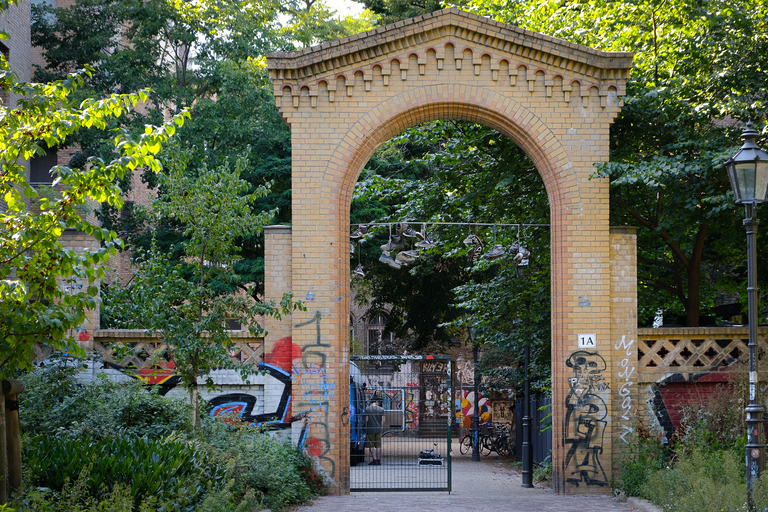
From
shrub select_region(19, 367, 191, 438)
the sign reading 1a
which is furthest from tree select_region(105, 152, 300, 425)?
the sign reading 1a

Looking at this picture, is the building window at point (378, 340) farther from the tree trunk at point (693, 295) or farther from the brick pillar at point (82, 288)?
the brick pillar at point (82, 288)

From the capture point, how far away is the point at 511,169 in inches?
625

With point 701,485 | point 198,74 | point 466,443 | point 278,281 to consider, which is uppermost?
point 198,74

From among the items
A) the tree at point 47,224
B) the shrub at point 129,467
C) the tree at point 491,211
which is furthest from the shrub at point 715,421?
the tree at point 47,224

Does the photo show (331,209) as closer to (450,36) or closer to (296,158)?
(296,158)

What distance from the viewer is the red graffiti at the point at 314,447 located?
12430 mm

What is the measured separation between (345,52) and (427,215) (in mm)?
5957

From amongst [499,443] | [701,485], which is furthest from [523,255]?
[499,443]

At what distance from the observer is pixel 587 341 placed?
41.1ft

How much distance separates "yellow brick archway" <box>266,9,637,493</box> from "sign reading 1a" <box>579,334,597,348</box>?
17mm

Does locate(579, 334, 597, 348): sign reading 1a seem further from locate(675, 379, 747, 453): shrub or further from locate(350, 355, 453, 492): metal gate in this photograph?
locate(350, 355, 453, 492): metal gate

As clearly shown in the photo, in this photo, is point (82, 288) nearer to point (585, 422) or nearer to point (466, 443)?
point (585, 422)

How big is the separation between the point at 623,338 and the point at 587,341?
0.65m

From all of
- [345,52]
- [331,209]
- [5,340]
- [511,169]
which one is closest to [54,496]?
[5,340]
